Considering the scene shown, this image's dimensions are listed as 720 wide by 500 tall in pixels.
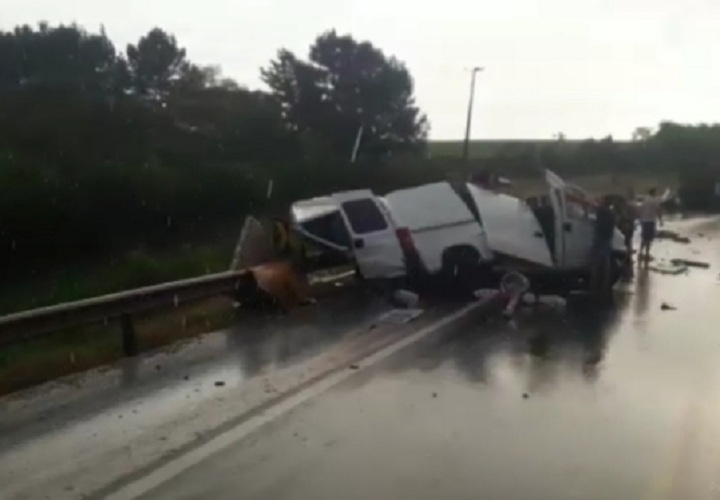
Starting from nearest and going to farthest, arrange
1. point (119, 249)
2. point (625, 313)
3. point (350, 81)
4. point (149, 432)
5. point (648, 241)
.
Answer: point (149, 432)
point (625, 313)
point (648, 241)
point (119, 249)
point (350, 81)

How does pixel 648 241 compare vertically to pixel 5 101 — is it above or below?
below

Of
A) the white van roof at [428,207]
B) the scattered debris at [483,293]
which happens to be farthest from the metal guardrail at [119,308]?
the scattered debris at [483,293]

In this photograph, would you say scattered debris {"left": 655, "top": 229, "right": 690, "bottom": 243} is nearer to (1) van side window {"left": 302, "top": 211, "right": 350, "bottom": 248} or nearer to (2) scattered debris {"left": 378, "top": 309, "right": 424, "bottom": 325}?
(1) van side window {"left": 302, "top": 211, "right": 350, "bottom": 248}

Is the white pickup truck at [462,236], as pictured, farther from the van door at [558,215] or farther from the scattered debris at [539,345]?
the scattered debris at [539,345]

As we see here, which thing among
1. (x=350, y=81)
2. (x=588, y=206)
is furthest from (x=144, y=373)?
(x=350, y=81)

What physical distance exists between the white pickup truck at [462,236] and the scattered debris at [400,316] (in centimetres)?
208

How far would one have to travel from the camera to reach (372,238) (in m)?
19.1

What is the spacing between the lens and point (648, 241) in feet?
87.0

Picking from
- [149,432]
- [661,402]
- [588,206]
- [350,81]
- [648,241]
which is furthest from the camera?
[350,81]

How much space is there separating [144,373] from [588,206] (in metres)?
10.4

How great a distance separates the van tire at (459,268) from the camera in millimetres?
18625

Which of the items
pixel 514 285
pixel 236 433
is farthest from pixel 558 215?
pixel 236 433

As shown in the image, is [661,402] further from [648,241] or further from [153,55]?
[153,55]

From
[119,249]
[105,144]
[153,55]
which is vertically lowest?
[119,249]
